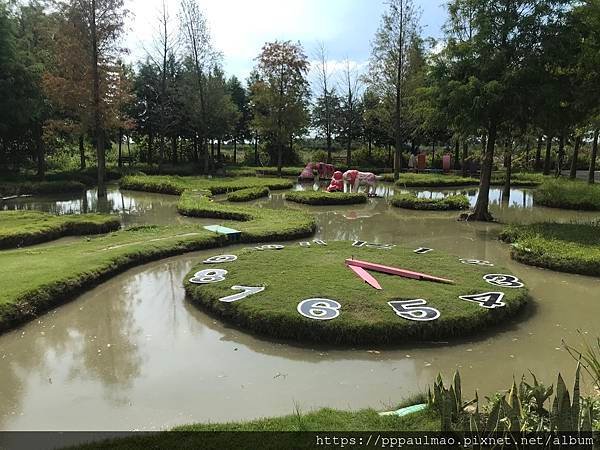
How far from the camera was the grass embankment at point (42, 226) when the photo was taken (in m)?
12.6

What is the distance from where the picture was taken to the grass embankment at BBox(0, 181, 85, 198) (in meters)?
22.8

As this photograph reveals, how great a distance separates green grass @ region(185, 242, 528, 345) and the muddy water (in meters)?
0.20

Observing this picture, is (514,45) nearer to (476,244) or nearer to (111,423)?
(476,244)

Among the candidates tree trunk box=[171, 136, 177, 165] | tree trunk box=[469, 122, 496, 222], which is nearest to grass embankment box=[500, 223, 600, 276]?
tree trunk box=[469, 122, 496, 222]

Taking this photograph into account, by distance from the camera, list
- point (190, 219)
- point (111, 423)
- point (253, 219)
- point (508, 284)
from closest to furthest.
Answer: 1. point (111, 423)
2. point (508, 284)
3. point (253, 219)
4. point (190, 219)

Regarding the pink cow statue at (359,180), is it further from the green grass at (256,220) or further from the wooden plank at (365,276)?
the wooden plank at (365,276)

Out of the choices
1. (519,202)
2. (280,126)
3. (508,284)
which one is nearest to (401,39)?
(280,126)

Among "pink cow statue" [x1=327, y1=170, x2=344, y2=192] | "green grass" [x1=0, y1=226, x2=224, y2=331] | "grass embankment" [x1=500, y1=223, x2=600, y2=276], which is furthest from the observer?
"pink cow statue" [x1=327, y1=170, x2=344, y2=192]

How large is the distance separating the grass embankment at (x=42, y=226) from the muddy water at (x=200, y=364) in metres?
5.18

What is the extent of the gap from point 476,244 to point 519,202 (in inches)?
385

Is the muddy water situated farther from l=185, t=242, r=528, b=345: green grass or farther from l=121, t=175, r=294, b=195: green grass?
l=121, t=175, r=294, b=195: green grass

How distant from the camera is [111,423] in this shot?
189 inches

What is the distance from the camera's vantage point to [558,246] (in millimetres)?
10828

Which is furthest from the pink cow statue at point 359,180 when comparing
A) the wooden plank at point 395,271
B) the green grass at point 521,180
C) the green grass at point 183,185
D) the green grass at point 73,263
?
the wooden plank at point 395,271
